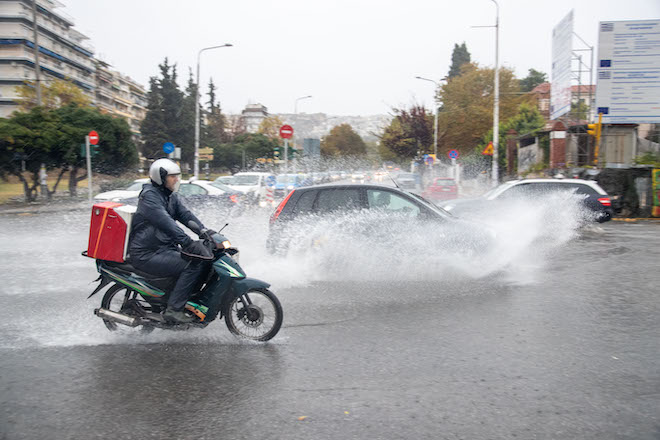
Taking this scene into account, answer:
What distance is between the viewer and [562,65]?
2853 centimetres

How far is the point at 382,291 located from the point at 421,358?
9.11 ft

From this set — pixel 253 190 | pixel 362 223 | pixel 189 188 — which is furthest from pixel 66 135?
pixel 362 223

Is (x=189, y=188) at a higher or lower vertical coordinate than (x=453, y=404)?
higher

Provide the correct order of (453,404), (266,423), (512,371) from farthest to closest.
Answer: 1. (512,371)
2. (453,404)
3. (266,423)

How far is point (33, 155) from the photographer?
26984 millimetres

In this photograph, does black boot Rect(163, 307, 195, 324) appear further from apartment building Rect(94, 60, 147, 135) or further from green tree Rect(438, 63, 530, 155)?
apartment building Rect(94, 60, 147, 135)

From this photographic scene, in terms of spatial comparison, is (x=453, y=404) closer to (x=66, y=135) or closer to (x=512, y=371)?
(x=512, y=371)

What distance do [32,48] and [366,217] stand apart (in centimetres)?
7611

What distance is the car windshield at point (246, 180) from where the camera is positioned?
24256mm

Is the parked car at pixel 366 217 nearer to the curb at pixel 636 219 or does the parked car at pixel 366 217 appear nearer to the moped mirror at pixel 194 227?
the moped mirror at pixel 194 227

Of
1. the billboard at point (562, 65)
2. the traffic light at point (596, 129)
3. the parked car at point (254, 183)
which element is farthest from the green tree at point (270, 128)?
the traffic light at point (596, 129)

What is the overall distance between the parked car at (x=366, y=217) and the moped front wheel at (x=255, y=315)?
11.1 feet

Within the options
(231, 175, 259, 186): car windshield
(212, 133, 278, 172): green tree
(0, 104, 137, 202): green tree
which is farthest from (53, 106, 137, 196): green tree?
(212, 133, 278, 172): green tree

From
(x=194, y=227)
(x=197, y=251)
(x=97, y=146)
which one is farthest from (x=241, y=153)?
(x=197, y=251)
